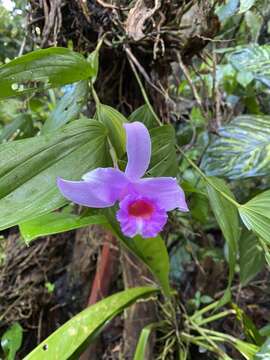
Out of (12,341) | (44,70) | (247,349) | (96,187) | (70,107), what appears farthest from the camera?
(12,341)

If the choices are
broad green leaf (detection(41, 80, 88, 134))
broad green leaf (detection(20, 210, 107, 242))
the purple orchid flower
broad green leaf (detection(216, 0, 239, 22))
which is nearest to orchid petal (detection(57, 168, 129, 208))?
the purple orchid flower

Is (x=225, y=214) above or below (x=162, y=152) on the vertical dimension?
below

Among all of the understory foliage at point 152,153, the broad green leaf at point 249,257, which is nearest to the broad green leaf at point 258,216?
the understory foliage at point 152,153

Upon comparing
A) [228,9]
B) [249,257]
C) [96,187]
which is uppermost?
[228,9]

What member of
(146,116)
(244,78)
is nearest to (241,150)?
(146,116)

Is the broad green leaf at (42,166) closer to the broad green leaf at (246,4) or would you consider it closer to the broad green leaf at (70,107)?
the broad green leaf at (70,107)

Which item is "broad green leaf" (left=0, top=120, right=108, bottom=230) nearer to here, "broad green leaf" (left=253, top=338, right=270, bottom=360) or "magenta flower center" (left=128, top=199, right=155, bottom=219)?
"magenta flower center" (left=128, top=199, right=155, bottom=219)

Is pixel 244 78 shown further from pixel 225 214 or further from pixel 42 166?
pixel 42 166
